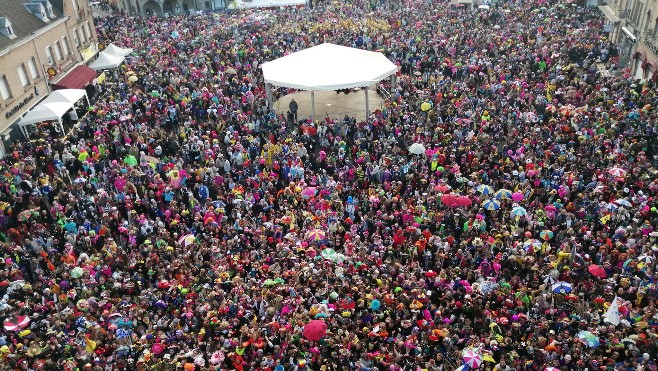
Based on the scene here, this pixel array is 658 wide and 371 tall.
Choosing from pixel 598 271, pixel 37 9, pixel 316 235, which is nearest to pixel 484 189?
pixel 598 271

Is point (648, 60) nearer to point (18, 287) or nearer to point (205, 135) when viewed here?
point (205, 135)

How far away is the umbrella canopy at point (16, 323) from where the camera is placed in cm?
1523

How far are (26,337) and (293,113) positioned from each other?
19479 mm

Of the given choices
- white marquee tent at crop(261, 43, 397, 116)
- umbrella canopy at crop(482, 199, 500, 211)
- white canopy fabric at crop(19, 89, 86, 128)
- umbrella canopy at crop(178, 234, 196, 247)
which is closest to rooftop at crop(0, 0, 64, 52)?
white canopy fabric at crop(19, 89, 86, 128)

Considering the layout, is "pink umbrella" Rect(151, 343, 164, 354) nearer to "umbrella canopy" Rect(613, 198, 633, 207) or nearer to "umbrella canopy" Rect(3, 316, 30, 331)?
"umbrella canopy" Rect(3, 316, 30, 331)

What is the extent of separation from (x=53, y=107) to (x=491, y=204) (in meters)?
23.4

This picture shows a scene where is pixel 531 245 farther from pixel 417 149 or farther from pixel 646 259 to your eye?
pixel 417 149

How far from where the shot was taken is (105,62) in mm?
39500

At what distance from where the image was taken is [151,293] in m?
16.3

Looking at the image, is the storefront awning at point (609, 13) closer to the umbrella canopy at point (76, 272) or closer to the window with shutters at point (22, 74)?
the window with shutters at point (22, 74)

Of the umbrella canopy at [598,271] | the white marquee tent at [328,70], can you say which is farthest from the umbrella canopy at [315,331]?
the white marquee tent at [328,70]

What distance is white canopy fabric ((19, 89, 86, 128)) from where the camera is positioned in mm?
29212

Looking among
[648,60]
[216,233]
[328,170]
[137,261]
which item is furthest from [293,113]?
[648,60]

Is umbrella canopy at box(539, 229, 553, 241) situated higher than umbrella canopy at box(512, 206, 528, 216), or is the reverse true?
umbrella canopy at box(512, 206, 528, 216)
